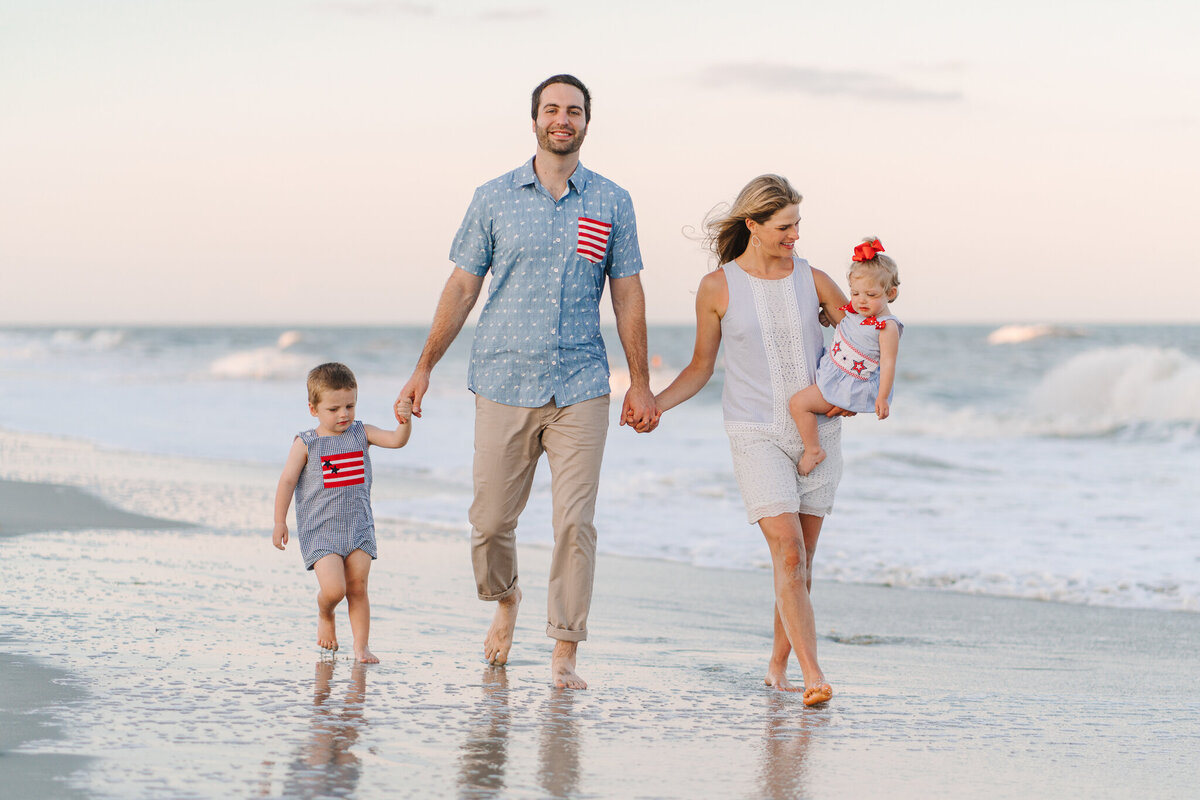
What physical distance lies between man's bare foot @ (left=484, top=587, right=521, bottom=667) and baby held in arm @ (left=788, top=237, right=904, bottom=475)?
123cm

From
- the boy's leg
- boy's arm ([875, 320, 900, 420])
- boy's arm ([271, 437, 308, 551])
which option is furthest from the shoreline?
boy's arm ([875, 320, 900, 420])

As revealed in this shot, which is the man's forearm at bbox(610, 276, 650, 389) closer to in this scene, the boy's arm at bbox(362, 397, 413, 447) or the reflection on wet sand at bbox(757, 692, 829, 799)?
the boy's arm at bbox(362, 397, 413, 447)

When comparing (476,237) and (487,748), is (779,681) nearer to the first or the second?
(487,748)

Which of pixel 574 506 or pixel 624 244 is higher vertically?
pixel 624 244

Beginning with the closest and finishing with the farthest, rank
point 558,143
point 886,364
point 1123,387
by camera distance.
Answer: point 886,364 < point 558,143 < point 1123,387

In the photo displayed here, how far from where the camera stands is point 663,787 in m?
3.28

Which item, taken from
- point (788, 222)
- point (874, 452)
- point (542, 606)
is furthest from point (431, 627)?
point (874, 452)

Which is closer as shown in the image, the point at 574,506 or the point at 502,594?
the point at 574,506

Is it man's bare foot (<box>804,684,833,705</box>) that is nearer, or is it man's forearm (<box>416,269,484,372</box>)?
man's bare foot (<box>804,684,833,705</box>)

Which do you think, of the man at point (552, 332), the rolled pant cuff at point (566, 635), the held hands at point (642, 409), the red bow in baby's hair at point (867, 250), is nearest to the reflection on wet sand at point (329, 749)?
the rolled pant cuff at point (566, 635)

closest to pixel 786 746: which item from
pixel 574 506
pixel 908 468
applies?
pixel 574 506

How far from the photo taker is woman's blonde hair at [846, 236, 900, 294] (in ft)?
14.8

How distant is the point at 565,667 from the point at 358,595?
33.1 inches

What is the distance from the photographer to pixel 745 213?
463cm
